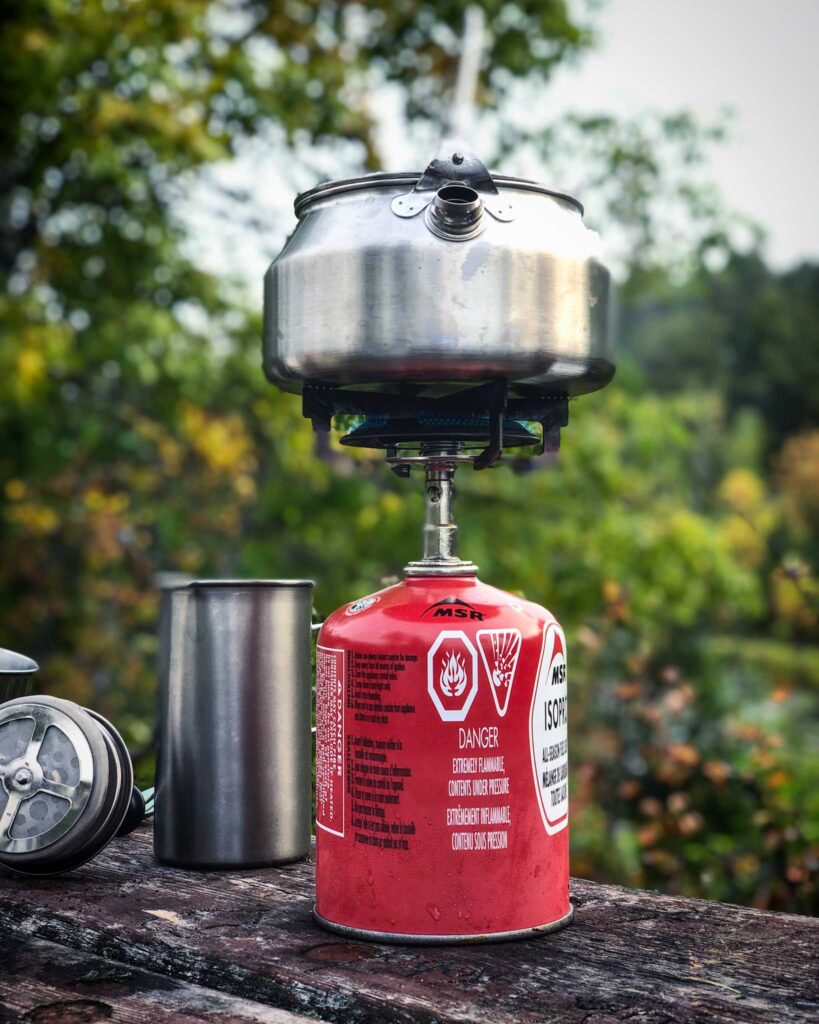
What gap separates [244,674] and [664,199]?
558 centimetres

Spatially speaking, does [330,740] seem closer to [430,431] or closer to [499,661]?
[499,661]

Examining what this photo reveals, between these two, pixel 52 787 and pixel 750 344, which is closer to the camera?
pixel 52 787

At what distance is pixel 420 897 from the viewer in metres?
1.38

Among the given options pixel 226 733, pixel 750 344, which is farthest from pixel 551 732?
pixel 750 344

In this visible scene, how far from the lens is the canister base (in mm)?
1366

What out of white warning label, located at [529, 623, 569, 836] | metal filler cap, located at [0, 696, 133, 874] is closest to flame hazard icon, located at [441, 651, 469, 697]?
white warning label, located at [529, 623, 569, 836]

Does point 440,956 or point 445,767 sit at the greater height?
point 445,767

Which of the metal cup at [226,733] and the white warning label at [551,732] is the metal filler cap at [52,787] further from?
the white warning label at [551,732]

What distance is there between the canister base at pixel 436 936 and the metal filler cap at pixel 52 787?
1.21 feet

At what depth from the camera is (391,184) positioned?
1.42 m

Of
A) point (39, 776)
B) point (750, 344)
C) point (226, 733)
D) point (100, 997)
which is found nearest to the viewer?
point (100, 997)

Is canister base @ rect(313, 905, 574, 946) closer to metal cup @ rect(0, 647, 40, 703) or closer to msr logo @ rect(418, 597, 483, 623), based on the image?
msr logo @ rect(418, 597, 483, 623)

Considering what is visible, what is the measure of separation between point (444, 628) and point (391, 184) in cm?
55

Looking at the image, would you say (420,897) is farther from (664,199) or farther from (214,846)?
(664,199)
